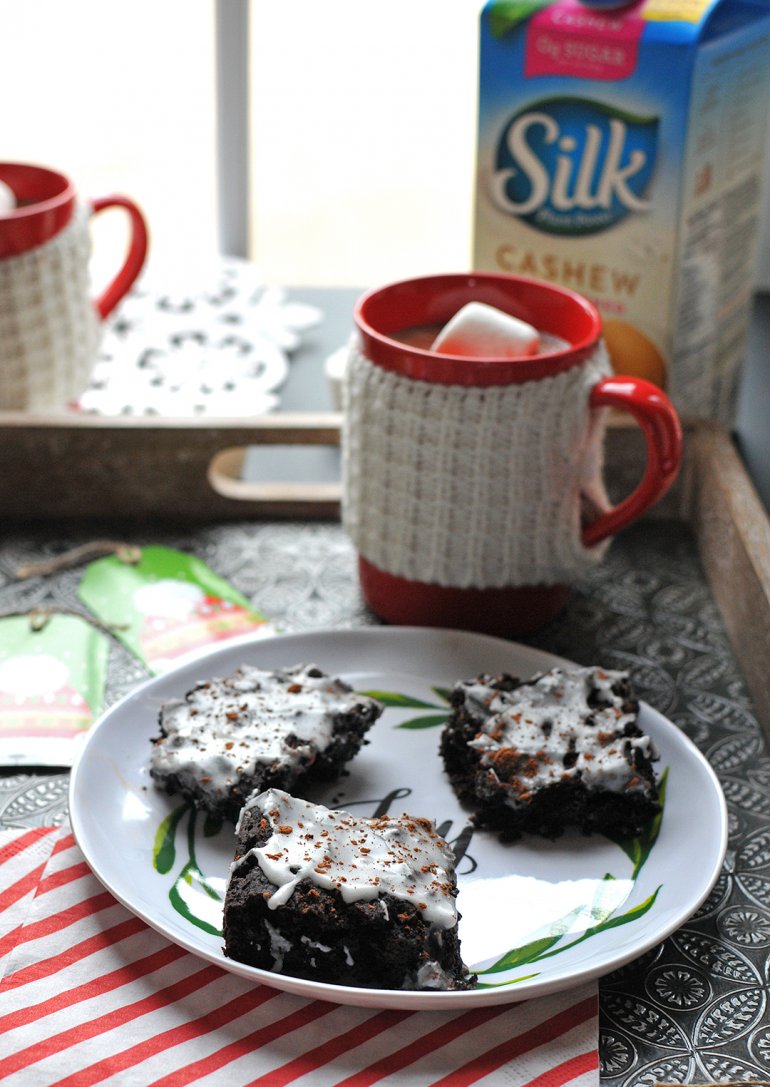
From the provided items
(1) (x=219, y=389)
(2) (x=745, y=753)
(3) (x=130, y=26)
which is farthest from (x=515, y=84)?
(3) (x=130, y=26)

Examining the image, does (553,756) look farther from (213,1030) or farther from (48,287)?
(48,287)

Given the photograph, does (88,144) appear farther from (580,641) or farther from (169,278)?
(580,641)

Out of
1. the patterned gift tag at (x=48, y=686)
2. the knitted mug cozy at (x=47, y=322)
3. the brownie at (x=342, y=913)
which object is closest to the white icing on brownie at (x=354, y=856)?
the brownie at (x=342, y=913)

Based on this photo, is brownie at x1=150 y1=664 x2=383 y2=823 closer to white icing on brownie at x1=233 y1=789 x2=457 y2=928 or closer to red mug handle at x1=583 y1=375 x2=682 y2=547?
white icing on brownie at x1=233 y1=789 x2=457 y2=928

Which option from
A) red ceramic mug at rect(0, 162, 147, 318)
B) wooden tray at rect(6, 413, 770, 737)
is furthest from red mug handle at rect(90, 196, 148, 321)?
wooden tray at rect(6, 413, 770, 737)

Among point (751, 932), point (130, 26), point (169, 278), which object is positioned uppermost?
point (130, 26)

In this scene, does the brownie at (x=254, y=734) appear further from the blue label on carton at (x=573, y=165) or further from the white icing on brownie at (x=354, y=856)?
the blue label on carton at (x=573, y=165)

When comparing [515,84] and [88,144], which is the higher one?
[515,84]
